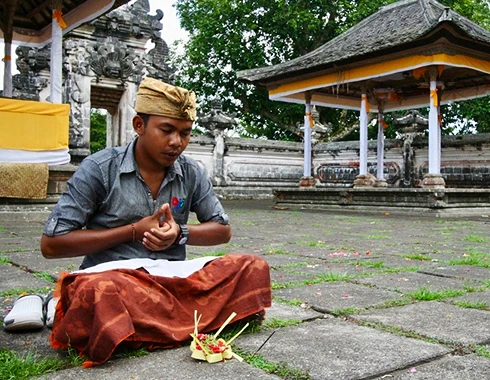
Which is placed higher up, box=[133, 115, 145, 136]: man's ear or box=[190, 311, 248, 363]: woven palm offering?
box=[133, 115, 145, 136]: man's ear

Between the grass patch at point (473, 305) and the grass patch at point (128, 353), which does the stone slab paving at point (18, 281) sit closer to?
the grass patch at point (128, 353)

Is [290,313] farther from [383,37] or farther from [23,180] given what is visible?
[383,37]

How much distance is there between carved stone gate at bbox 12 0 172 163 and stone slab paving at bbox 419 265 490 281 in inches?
500

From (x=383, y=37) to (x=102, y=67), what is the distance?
838 cm

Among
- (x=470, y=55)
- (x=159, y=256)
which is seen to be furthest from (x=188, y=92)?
A: (x=470, y=55)

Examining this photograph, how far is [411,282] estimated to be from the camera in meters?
4.02

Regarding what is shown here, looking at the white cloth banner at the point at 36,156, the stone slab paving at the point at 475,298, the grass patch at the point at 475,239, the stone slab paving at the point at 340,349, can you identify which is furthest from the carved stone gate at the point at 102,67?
the stone slab paving at the point at 340,349

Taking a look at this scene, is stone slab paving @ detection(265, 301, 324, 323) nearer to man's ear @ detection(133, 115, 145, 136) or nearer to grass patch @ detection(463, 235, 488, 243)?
man's ear @ detection(133, 115, 145, 136)

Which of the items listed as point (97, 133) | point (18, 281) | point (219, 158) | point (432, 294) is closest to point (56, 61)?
point (18, 281)

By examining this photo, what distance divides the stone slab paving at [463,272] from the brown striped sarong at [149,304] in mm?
2245

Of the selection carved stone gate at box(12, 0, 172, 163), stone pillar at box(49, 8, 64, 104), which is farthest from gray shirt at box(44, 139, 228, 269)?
carved stone gate at box(12, 0, 172, 163)

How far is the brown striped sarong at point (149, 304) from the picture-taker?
2162 millimetres

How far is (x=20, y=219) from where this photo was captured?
28.9 feet

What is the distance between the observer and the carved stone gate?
1672 centimetres
